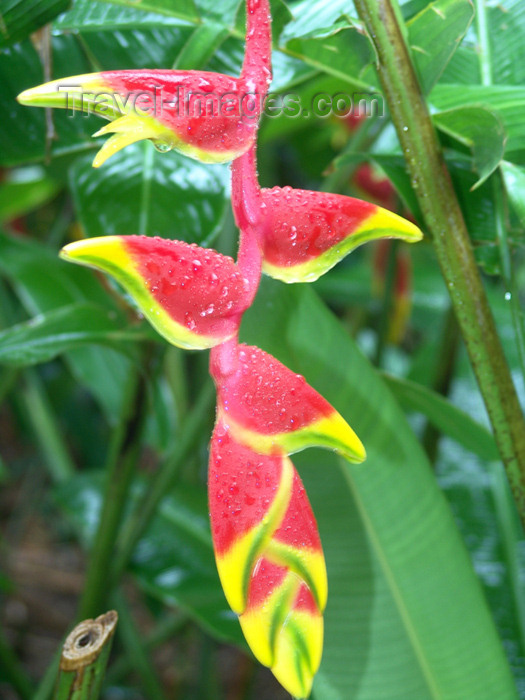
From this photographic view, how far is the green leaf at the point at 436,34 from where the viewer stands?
0.87 ft

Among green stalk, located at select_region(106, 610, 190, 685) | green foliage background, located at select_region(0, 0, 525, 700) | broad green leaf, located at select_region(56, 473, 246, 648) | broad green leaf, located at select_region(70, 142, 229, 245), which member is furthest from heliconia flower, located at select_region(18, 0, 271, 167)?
green stalk, located at select_region(106, 610, 190, 685)

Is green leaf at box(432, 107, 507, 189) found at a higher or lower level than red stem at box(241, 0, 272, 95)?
lower

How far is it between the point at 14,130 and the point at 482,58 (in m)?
0.27

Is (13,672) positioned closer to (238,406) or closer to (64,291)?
(64,291)

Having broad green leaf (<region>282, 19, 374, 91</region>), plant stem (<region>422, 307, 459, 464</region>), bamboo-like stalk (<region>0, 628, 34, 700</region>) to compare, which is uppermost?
broad green leaf (<region>282, 19, 374, 91</region>)

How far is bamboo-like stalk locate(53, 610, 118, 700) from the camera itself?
0.81 ft

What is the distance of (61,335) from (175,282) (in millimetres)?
317

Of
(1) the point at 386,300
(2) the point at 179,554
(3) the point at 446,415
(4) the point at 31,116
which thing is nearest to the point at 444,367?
(1) the point at 386,300

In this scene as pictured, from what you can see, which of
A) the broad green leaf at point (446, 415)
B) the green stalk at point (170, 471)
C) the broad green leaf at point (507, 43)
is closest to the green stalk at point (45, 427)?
the green stalk at point (170, 471)

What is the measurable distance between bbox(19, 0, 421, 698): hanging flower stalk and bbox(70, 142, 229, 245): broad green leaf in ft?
0.78

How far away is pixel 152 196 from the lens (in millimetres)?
442

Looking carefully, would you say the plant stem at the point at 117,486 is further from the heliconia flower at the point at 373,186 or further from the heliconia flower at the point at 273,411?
the heliconia flower at the point at 373,186

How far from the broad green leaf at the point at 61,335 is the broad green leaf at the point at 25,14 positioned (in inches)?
7.3

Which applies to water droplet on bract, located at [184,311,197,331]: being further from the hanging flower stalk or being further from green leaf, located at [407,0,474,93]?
green leaf, located at [407,0,474,93]
